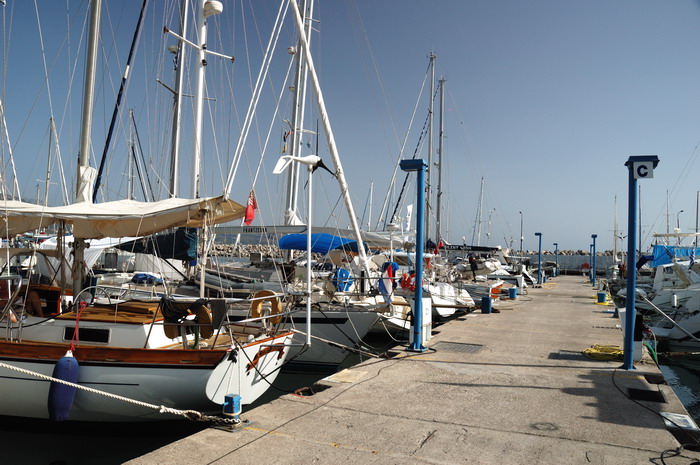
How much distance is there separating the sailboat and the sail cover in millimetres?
25

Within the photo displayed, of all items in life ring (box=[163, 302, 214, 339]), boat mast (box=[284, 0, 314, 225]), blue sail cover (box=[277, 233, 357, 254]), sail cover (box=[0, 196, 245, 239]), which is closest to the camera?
life ring (box=[163, 302, 214, 339])

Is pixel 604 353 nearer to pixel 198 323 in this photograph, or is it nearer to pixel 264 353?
pixel 264 353

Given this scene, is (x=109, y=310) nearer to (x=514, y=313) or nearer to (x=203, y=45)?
(x=203, y=45)

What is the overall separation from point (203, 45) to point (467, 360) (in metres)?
10.3

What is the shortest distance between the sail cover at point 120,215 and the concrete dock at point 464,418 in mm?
3472

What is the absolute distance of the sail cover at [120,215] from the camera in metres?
8.38

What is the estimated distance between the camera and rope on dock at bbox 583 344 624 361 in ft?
31.4

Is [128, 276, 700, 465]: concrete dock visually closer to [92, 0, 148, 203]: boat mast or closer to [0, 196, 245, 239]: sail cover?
[0, 196, 245, 239]: sail cover

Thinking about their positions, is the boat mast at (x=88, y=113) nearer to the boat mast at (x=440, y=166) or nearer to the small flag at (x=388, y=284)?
the small flag at (x=388, y=284)

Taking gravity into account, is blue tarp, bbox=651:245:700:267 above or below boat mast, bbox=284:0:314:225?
below

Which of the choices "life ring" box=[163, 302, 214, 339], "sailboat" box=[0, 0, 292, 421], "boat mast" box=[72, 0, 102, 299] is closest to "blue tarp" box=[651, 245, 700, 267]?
"sailboat" box=[0, 0, 292, 421]

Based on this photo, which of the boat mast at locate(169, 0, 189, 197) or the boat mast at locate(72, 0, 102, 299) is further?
the boat mast at locate(169, 0, 189, 197)

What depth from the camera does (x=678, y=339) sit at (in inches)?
640

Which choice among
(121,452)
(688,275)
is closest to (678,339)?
(688,275)
